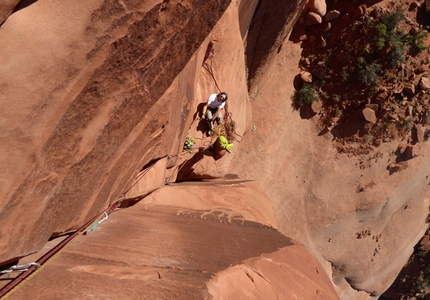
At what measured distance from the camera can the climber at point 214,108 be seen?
623cm

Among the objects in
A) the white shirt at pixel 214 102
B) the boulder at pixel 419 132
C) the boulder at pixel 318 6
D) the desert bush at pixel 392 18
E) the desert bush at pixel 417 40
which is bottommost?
the boulder at pixel 419 132

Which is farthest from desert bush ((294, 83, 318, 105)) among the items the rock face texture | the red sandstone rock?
the red sandstone rock

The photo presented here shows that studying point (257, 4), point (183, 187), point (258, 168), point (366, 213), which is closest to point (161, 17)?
point (183, 187)

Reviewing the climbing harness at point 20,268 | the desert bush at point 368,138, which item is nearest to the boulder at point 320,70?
the desert bush at point 368,138

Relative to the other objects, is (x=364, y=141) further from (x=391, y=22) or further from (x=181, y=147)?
(x=181, y=147)

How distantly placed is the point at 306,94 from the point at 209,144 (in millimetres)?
3450

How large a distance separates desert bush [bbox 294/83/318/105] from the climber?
3203mm

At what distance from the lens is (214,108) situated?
6523 millimetres

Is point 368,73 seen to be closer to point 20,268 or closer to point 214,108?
A: point 214,108

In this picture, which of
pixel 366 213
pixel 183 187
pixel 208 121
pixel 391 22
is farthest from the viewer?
pixel 366 213

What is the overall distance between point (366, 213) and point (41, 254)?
8.99 m

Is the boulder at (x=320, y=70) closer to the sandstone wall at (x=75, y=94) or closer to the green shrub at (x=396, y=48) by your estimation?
the green shrub at (x=396, y=48)

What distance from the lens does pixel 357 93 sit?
29.3 feet

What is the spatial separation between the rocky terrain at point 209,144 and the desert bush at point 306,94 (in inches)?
1.3
